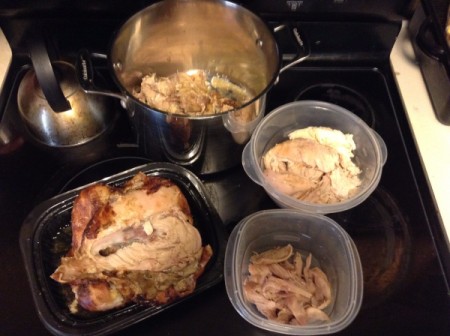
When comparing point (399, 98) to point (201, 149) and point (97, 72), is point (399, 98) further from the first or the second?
point (97, 72)

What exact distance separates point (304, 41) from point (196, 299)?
0.49m

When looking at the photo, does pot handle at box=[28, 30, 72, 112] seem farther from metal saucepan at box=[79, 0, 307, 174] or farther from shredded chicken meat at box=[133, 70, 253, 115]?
shredded chicken meat at box=[133, 70, 253, 115]

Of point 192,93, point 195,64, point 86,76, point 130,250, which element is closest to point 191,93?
point 192,93

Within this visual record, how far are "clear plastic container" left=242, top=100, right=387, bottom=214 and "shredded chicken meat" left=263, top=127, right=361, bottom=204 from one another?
0.07 ft

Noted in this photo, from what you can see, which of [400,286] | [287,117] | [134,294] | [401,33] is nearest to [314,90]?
[287,117]

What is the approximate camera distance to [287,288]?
73cm

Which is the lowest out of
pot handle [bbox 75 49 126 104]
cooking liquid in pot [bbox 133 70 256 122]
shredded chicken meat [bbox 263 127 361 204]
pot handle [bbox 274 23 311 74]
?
shredded chicken meat [bbox 263 127 361 204]

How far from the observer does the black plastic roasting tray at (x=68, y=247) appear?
68 centimetres

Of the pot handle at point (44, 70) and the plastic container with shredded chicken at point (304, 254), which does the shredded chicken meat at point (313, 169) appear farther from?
the pot handle at point (44, 70)

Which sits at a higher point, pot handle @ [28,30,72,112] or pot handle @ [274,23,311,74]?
pot handle @ [28,30,72,112]

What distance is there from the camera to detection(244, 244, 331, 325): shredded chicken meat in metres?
0.71

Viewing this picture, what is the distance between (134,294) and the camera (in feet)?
2.32

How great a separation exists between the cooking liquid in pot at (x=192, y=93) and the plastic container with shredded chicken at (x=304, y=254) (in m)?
0.23

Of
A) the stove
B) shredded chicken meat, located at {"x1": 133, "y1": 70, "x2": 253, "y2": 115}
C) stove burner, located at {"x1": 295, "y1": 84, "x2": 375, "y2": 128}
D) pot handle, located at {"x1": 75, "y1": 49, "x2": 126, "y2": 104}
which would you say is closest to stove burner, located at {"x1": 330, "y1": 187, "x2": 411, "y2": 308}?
the stove
